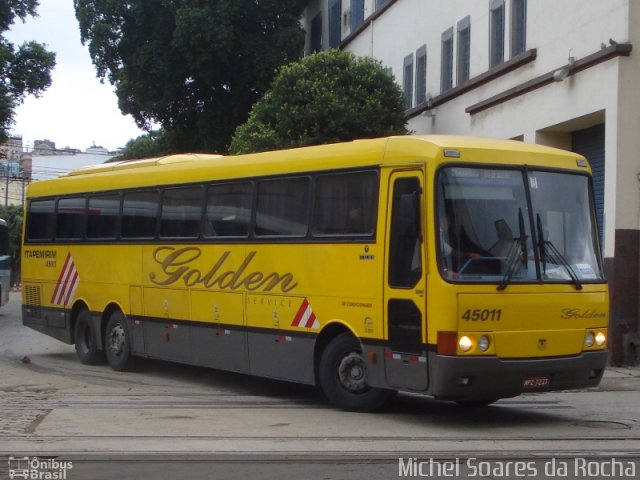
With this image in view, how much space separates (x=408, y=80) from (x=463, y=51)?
4.26 metres

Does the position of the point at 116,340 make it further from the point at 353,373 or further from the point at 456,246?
the point at 456,246

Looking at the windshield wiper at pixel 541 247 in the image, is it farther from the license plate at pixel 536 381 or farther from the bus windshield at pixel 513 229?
the license plate at pixel 536 381

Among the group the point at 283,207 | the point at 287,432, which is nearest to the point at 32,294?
the point at 283,207

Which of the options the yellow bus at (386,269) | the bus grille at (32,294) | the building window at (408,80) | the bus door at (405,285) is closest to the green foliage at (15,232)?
the building window at (408,80)

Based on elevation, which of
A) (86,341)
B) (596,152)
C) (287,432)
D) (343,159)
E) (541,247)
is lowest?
(287,432)

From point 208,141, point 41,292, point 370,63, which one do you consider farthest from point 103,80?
point 41,292

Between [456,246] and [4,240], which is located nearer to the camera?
[456,246]

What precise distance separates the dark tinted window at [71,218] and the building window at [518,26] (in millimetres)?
9200

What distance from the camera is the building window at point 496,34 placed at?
22.6m

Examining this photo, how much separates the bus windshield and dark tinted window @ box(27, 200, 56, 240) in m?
10.1

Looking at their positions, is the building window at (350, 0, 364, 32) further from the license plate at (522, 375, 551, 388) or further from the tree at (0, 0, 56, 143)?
the license plate at (522, 375, 551, 388)

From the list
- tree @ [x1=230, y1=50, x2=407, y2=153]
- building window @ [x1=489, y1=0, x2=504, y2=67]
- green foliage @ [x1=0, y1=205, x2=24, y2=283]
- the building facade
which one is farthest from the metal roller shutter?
green foliage @ [x1=0, y1=205, x2=24, y2=283]

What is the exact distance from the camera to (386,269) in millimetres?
11258

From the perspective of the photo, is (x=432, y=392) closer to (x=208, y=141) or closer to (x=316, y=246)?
(x=316, y=246)
